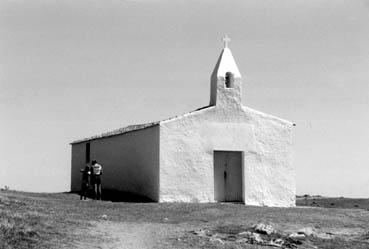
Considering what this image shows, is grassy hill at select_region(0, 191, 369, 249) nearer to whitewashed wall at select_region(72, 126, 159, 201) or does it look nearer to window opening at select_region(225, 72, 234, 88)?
whitewashed wall at select_region(72, 126, 159, 201)

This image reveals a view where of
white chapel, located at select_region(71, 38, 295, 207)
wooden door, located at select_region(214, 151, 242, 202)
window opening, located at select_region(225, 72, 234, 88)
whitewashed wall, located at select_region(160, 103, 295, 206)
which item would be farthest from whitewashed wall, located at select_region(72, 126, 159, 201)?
window opening, located at select_region(225, 72, 234, 88)

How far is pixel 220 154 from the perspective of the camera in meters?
23.9

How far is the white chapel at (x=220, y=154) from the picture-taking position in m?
22.9

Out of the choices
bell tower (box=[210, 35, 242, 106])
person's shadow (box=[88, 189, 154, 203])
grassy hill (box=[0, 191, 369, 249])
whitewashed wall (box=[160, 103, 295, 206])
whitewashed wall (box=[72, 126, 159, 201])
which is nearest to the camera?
grassy hill (box=[0, 191, 369, 249])

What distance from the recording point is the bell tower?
79.6 ft

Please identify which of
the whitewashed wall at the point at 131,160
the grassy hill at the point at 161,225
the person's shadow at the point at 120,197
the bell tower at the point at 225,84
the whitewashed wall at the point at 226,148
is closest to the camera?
the grassy hill at the point at 161,225

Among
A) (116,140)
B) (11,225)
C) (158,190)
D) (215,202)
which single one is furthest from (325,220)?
(116,140)

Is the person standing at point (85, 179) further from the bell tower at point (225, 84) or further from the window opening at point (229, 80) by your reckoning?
the window opening at point (229, 80)

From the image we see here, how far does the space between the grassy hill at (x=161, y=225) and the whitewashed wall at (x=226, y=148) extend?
1634mm

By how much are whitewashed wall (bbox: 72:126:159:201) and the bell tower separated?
3.37 m

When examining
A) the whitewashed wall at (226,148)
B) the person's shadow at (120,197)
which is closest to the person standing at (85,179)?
the person's shadow at (120,197)

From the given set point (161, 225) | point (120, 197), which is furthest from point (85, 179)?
point (161, 225)

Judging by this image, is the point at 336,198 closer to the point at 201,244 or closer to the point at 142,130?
the point at 142,130

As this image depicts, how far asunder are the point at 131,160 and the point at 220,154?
503 cm
